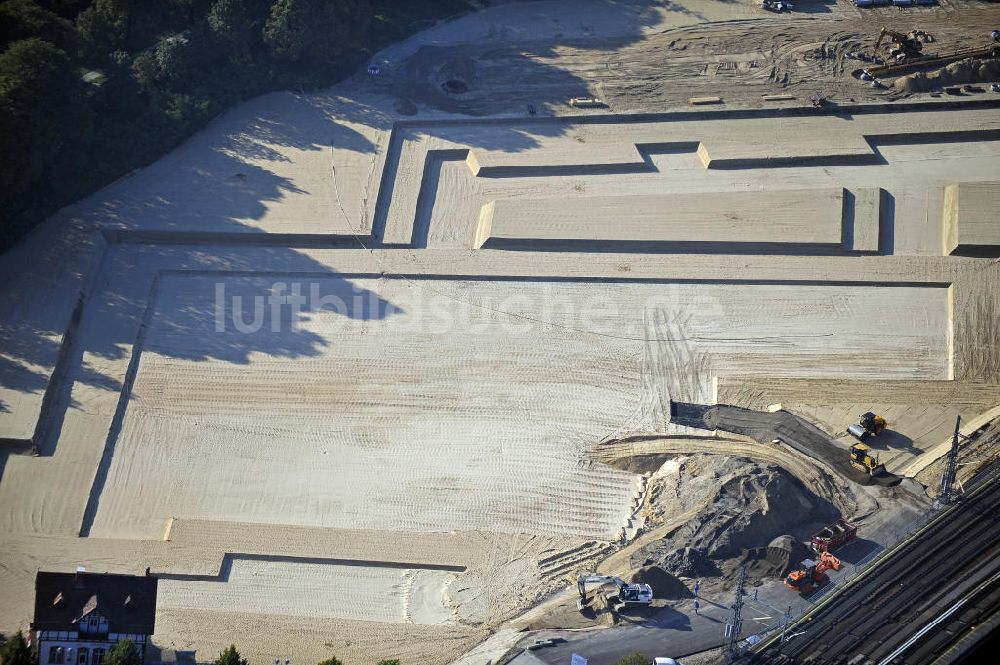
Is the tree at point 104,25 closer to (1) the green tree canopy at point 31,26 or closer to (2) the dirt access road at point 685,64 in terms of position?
(1) the green tree canopy at point 31,26

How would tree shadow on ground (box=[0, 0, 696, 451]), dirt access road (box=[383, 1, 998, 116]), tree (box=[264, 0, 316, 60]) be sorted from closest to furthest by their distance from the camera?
1. tree shadow on ground (box=[0, 0, 696, 451])
2. dirt access road (box=[383, 1, 998, 116])
3. tree (box=[264, 0, 316, 60])

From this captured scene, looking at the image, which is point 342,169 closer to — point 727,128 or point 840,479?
point 727,128

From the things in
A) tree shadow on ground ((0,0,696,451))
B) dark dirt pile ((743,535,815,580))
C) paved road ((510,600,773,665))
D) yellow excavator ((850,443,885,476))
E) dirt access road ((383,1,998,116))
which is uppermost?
dirt access road ((383,1,998,116))

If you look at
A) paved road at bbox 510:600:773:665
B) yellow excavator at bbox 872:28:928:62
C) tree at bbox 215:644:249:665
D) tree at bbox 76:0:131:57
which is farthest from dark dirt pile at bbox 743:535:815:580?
tree at bbox 76:0:131:57

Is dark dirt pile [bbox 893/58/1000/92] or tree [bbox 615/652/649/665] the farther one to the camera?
dark dirt pile [bbox 893/58/1000/92]

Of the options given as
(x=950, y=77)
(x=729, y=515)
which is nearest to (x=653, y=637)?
(x=729, y=515)

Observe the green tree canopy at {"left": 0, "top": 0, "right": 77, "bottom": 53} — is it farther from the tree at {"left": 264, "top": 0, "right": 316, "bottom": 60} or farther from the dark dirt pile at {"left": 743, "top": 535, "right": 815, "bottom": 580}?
the dark dirt pile at {"left": 743, "top": 535, "right": 815, "bottom": 580}

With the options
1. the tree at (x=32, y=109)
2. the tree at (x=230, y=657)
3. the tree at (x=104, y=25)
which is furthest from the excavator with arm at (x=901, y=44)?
the tree at (x=230, y=657)
